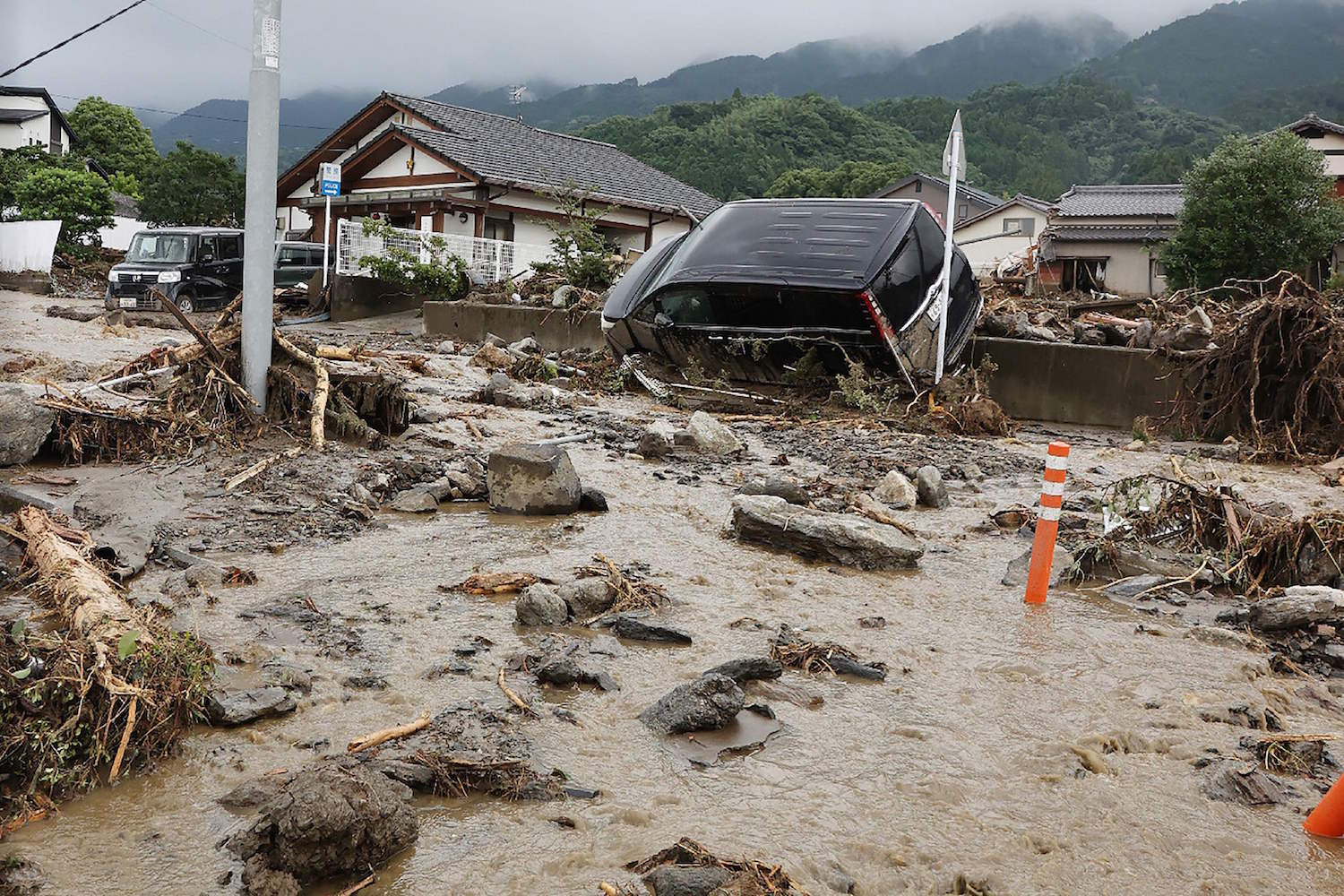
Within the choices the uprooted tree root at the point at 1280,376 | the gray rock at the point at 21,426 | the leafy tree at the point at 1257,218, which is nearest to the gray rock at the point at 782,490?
the gray rock at the point at 21,426

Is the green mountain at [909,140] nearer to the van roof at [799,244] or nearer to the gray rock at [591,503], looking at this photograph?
the van roof at [799,244]

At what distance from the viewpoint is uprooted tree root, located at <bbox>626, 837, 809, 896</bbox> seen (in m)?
2.58

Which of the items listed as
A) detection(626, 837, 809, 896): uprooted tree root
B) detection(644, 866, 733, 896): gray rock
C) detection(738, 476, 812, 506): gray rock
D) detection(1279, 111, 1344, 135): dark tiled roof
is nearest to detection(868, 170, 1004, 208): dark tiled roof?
detection(1279, 111, 1344, 135): dark tiled roof

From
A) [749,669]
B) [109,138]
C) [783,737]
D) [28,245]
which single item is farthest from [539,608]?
[109,138]

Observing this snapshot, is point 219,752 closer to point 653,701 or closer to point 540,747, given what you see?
point 540,747

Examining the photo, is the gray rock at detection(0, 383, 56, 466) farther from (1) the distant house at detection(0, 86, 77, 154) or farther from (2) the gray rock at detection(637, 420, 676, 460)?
(1) the distant house at detection(0, 86, 77, 154)

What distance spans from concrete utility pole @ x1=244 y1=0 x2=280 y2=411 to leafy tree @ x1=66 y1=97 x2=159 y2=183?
43.6m

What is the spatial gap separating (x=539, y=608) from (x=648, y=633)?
1.60ft

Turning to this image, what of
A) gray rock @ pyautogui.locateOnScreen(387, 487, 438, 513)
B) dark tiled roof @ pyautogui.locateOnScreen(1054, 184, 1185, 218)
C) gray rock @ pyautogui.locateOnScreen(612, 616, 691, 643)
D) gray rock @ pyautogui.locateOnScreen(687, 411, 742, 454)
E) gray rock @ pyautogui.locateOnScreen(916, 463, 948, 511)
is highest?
dark tiled roof @ pyautogui.locateOnScreen(1054, 184, 1185, 218)

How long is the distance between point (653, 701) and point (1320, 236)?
87.8 feet

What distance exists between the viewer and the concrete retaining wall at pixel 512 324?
1504cm

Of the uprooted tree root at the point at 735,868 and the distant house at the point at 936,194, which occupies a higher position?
the distant house at the point at 936,194

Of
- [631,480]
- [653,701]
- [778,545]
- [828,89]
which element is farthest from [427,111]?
[828,89]

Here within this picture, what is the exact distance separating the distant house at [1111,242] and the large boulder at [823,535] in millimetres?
30172
